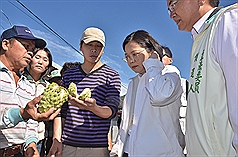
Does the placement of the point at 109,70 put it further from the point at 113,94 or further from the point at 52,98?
the point at 52,98

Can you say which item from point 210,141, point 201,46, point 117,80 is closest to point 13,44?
point 117,80

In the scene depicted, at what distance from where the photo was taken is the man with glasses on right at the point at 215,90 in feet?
4.47

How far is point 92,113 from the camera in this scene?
2.78 meters

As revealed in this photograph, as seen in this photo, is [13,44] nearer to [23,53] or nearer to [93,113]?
[23,53]

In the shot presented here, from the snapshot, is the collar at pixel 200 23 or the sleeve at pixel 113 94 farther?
the sleeve at pixel 113 94

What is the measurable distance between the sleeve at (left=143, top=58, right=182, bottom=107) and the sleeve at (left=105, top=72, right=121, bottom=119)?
552 mm

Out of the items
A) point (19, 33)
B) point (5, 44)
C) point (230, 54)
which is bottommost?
point (230, 54)

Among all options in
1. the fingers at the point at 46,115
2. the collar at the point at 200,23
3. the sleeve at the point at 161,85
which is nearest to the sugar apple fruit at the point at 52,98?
the fingers at the point at 46,115

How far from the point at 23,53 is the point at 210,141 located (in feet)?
6.19

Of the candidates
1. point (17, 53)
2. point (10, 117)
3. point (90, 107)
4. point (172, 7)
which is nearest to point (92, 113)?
point (90, 107)

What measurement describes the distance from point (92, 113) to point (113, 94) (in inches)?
11.8

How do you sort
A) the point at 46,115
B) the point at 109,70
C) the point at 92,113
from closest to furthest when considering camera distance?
the point at 46,115 → the point at 92,113 → the point at 109,70

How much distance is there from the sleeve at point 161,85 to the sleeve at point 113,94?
0.55 metres

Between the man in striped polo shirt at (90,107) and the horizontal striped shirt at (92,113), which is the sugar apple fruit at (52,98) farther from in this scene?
the horizontal striped shirt at (92,113)
